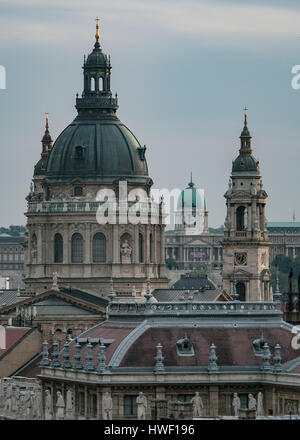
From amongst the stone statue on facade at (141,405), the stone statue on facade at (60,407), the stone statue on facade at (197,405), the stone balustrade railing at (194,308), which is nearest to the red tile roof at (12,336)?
the stone balustrade railing at (194,308)

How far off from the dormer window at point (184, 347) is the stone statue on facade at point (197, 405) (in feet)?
9.18

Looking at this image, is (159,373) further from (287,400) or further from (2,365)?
(2,365)

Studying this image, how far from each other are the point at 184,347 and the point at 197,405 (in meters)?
4.79

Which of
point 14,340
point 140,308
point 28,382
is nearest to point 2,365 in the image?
point 14,340

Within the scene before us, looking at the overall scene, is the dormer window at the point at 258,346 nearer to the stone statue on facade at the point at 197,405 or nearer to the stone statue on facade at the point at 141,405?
the stone statue on facade at the point at 197,405

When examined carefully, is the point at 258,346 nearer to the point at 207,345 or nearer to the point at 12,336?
the point at 207,345

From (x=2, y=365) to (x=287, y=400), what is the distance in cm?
5988

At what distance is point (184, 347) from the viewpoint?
127312 mm

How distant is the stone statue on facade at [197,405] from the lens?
122 m

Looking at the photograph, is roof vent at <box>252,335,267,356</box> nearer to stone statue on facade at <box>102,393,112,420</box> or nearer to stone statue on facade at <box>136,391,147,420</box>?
stone statue on facade at <box>136,391,147,420</box>

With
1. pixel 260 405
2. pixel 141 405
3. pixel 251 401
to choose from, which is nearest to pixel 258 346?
pixel 260 405

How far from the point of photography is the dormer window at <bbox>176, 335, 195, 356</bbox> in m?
127
